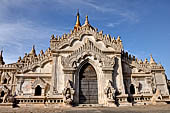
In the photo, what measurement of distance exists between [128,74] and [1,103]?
49.6 feet

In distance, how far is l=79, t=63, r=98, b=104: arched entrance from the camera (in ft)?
61.0

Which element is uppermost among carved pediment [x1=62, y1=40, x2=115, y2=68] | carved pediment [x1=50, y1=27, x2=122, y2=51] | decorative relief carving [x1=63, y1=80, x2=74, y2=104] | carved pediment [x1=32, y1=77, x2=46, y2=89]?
carved pediment [x1=50, y1=27, x2=122, y2=51]

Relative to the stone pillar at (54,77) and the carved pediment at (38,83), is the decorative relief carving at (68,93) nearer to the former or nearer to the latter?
the stone pillar at (54,77)

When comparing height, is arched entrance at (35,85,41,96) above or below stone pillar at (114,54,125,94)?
below

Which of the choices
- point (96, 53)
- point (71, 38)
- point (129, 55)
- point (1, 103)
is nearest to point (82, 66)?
point (96, 53)

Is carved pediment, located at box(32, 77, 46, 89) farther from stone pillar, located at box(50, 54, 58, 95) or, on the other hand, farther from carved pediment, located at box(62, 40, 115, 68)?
carved pediment, located at box(62, 40, 115, 68)

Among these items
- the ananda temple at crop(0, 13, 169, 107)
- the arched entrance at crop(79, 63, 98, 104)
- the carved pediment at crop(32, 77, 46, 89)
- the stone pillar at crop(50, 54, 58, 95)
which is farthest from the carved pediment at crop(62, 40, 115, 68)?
the carved pediment at crop(32, 77, 46, 89)

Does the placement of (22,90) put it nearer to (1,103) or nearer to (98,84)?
(1,103)

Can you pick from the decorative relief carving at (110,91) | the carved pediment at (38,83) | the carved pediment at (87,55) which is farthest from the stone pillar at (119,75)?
the carved pediment at (38,83)

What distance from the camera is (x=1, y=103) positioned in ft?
54.0

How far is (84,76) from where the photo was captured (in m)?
19.6

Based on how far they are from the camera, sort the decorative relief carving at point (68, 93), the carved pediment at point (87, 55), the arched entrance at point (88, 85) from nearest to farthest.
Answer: the decorative relief carving at point (68, 93), the arched entrance at point (88, 85), the carved pediment at point (87, 55)

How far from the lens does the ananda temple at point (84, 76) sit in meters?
18.0

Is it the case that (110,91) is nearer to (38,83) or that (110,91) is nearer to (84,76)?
(84,76)
